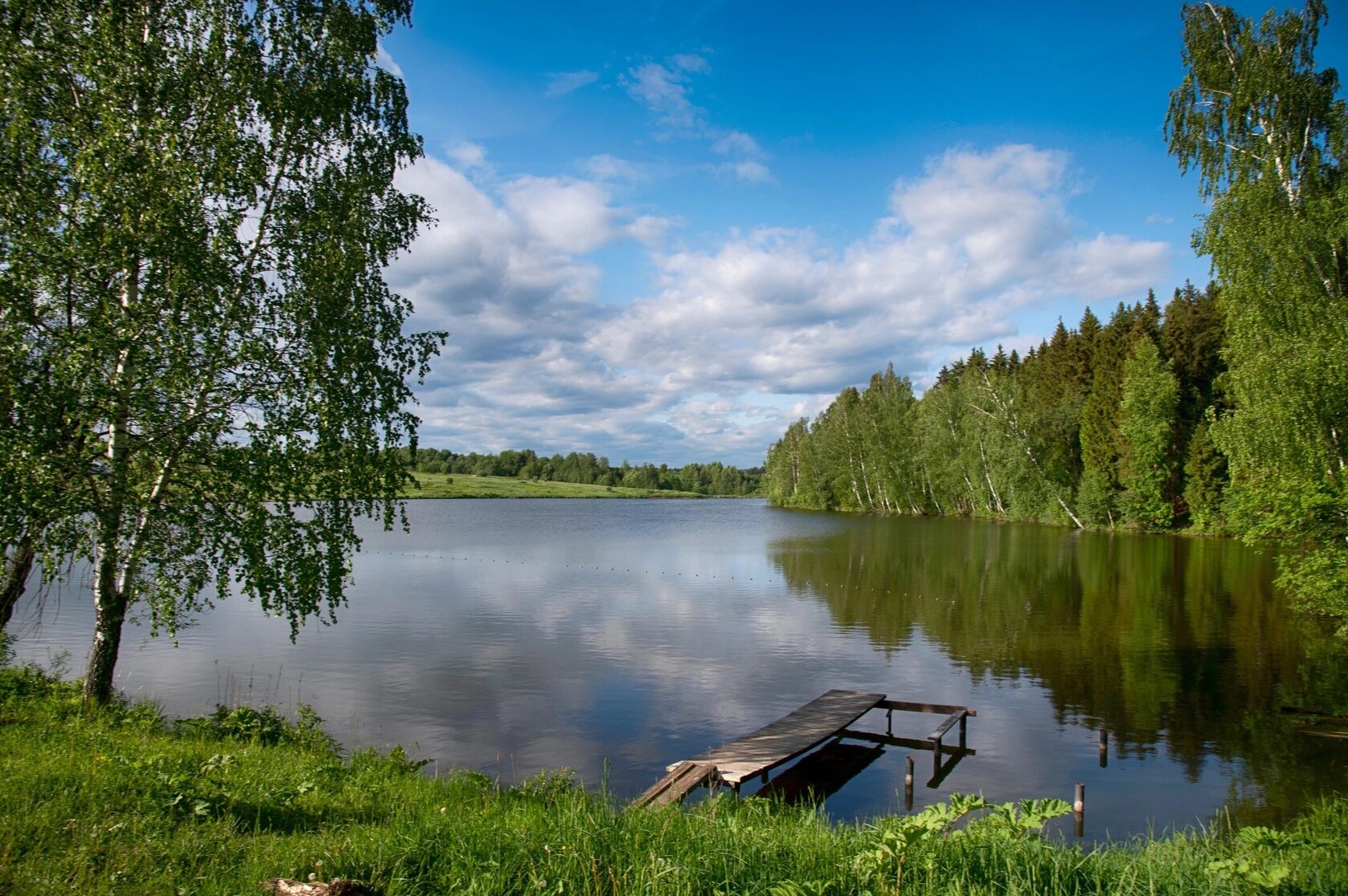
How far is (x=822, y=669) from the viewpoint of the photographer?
69.4 ft

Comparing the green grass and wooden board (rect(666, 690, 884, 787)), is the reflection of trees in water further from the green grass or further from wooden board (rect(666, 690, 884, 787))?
the green grass

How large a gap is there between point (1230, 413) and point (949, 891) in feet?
75.2

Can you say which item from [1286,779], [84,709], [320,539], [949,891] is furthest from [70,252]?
[1286,779]

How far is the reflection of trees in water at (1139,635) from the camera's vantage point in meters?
14.9

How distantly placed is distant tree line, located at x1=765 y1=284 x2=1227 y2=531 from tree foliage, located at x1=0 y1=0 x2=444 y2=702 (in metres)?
54.3

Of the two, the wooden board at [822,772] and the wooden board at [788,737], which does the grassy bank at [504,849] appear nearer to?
the wooden board at [788,737]

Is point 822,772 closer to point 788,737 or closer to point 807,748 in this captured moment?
point 788,737

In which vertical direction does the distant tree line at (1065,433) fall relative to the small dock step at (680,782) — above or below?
above

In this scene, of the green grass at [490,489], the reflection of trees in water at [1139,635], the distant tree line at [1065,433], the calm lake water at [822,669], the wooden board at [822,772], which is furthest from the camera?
the green grass at [490,489]

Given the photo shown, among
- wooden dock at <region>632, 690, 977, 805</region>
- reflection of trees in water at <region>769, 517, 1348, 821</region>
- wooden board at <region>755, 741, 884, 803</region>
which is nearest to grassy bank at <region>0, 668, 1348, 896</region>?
wooden dock at <region>632, 690, 977, 805</region>

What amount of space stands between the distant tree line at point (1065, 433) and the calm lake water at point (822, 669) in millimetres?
21698

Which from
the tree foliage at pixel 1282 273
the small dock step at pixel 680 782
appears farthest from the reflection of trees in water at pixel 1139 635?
the small dock step at pixel 680 782

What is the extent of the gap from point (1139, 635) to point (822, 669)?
11.4 metres

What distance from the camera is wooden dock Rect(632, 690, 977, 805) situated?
39.6ft
